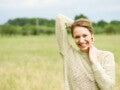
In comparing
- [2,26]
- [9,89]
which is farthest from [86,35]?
[2,26]

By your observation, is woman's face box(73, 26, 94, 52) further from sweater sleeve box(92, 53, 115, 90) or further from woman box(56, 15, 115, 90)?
sweater sleeve box(92, 53, 115, 90)

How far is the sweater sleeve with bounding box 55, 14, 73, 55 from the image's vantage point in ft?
11.0

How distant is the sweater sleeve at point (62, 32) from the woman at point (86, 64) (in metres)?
0.07

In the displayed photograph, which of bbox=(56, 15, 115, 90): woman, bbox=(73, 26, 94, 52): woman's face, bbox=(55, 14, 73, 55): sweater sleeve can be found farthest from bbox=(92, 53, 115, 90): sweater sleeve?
bbox=(55, 14, 73, 55): sweater sleeve

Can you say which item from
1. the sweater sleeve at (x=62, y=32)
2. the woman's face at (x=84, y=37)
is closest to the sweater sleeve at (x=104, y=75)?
the woman's face at (x=84, y=37)

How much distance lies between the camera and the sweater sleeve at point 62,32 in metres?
3.35

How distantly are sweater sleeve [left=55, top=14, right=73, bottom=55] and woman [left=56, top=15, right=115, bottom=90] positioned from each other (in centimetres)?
7

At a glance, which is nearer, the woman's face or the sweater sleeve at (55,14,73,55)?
the woman's face

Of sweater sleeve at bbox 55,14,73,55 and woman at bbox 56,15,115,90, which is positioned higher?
sweater sleeve at bbox 55,14,73,55

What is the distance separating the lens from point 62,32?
342cm

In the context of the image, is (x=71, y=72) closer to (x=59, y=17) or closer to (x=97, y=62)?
(x=97, y=62)

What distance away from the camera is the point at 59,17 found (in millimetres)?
3506

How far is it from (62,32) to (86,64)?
1.27ft

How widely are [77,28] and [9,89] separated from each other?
11.1 feet
